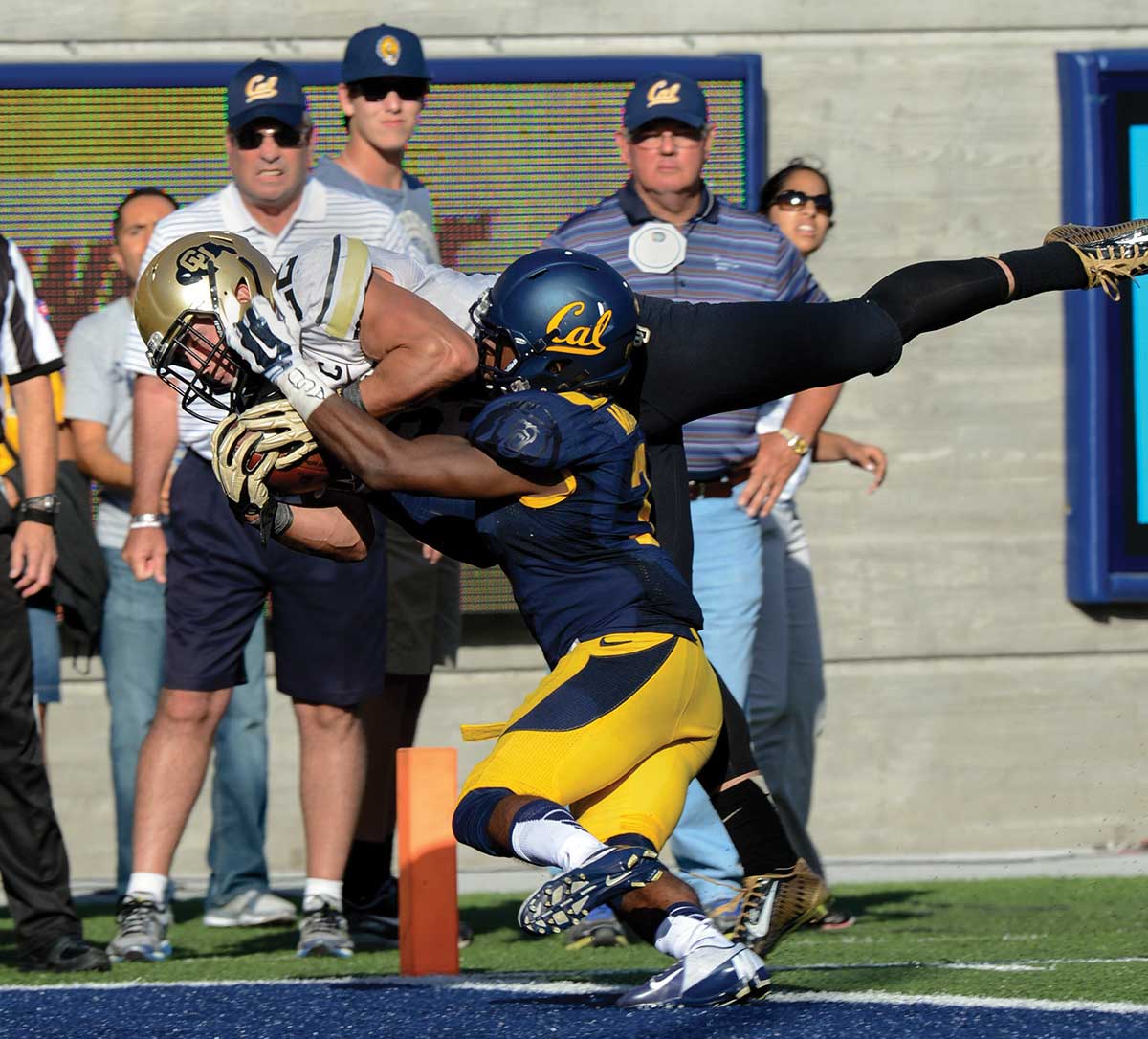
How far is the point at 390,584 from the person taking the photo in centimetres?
637

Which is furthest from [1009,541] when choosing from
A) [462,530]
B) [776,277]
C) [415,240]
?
[462,530]

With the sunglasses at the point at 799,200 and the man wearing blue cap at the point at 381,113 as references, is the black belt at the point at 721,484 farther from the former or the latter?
the sunglasses at the point at 799,200

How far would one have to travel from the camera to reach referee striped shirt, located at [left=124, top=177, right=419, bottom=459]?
19.8 feet

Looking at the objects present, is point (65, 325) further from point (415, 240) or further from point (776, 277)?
point (776, 277)

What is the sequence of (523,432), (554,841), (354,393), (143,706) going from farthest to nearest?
(143,706), (354,393), (523,432), (554,841)

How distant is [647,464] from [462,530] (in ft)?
1.84

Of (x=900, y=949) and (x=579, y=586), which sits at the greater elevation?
(x=579, y=586)

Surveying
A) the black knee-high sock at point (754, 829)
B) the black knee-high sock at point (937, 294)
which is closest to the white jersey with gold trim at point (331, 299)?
the black knee-high sock at point (937, 294)

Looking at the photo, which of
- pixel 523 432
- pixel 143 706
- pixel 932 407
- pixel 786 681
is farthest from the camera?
pixel 932 407

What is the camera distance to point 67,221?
787 cm

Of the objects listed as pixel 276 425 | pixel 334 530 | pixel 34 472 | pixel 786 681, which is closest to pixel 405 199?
pixel 34 472

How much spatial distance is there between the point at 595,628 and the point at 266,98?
256cm

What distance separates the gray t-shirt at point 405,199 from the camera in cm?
634

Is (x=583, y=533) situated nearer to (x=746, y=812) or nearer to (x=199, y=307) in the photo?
(x=746, y=812)
